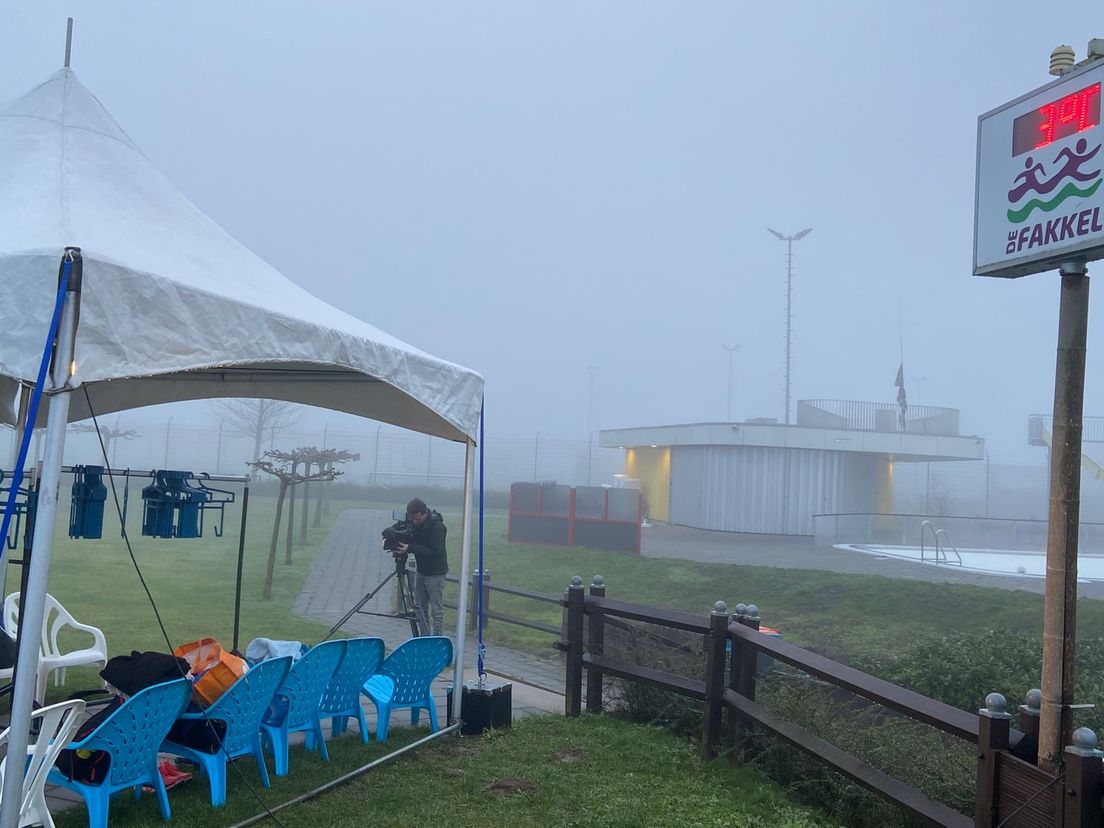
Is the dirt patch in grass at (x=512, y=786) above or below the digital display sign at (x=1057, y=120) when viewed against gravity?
below

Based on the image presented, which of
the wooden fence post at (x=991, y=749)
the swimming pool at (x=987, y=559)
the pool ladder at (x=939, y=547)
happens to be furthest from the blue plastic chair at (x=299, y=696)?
A: the pool ladder at (x=939, y=547)

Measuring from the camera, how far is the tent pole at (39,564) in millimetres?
3242

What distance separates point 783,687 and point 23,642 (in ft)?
13.5

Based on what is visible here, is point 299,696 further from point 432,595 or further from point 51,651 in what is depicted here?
point 432,595

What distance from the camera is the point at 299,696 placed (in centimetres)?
507

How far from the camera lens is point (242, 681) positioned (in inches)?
176

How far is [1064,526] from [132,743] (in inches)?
152

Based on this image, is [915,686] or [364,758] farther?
[915,686]

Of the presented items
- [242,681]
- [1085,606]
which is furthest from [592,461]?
[242,681]

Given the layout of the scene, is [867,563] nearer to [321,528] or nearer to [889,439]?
[889,439]

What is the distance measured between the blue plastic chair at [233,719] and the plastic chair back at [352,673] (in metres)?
0.72

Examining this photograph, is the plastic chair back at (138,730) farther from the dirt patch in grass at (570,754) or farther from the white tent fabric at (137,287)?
the dirt patch in grass at (570,754)

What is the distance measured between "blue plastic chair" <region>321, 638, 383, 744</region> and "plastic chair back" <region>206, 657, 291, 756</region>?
2.04ft

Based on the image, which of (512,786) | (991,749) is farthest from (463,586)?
(991,749)
